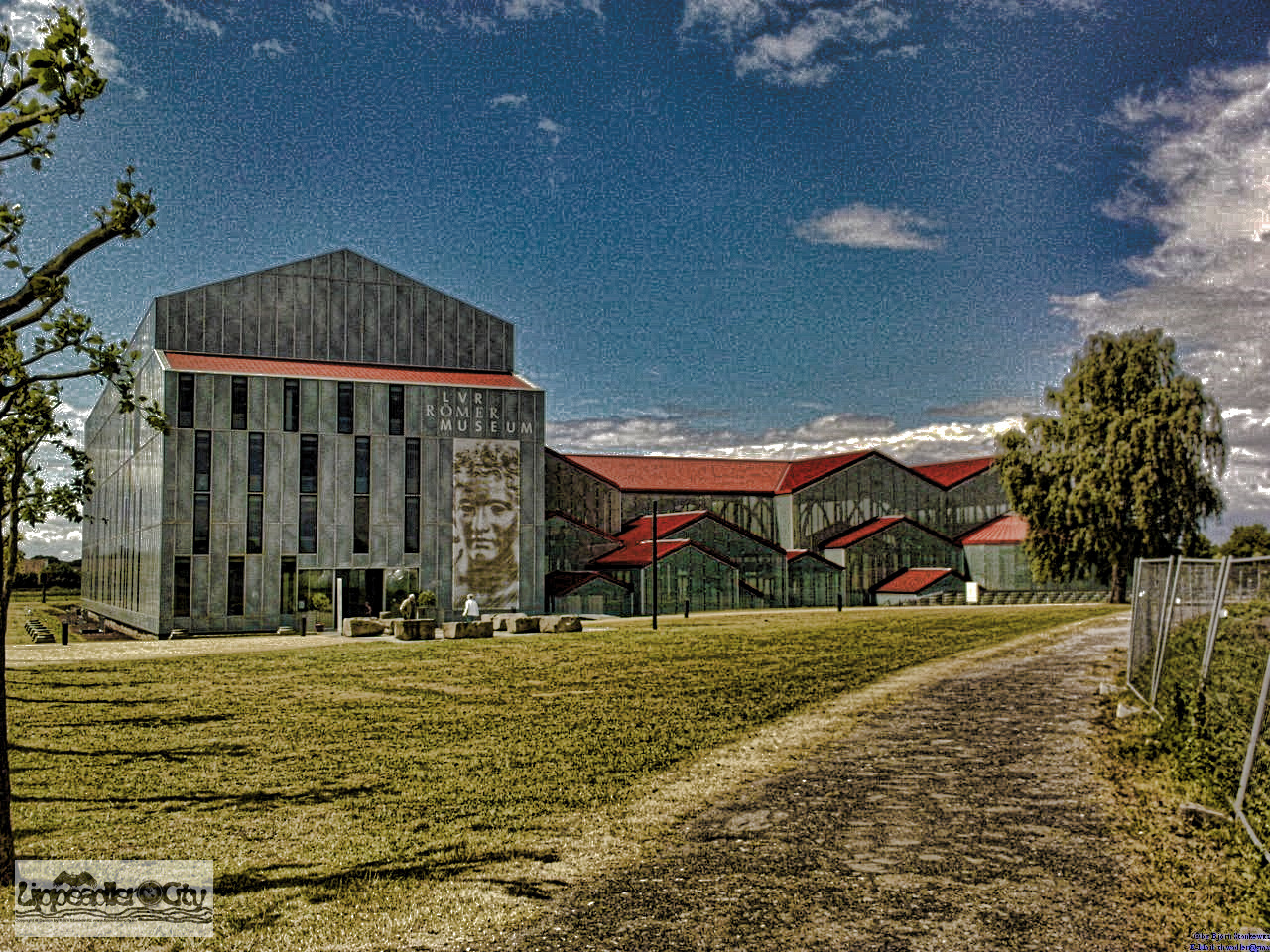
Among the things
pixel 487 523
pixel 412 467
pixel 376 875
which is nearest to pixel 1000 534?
pixel 487 523

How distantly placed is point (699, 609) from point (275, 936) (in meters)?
59.3

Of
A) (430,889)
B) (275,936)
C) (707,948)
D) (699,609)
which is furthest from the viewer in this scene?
(699,609)

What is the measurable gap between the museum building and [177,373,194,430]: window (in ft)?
0.29

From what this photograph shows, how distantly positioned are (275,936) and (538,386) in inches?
2048

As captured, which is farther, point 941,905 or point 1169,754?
point 1169,754

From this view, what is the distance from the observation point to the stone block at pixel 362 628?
44.1 m

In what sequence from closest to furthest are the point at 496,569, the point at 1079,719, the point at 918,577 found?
the point at 1079,719, the point at 496,569, the point at 918,577

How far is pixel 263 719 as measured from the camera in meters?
18.2

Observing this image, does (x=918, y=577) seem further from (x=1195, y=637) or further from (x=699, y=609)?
(x=1195, y=637)

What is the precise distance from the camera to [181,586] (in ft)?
162

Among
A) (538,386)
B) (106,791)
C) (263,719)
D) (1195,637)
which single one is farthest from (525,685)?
(538,386)

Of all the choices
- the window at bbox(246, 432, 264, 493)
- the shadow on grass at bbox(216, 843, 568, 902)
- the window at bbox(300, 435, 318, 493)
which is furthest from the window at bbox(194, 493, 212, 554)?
the shadow on grass at bbox(216, 843, 568, 902)

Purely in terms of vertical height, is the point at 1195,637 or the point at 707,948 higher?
the point at 1195,637

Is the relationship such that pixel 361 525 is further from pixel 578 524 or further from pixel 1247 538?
pixel 1247 538
